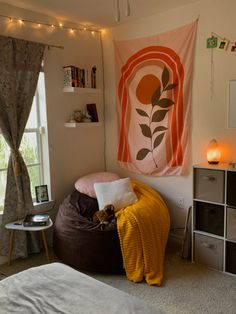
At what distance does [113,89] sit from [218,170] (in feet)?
5.95

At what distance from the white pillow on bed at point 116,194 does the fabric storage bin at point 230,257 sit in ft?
3.26

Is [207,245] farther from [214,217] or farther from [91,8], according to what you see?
[91,8]

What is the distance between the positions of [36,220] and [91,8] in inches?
87.0

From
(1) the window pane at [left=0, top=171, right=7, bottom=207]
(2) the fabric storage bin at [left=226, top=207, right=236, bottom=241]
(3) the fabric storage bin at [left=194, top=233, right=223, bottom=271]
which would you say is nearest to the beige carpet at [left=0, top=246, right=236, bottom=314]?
(3) the fabric storage bin at [left=194, top=233, right=223, bottom=271]

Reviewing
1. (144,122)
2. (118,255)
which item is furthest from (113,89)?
(118,255)

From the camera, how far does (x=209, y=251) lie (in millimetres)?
2975

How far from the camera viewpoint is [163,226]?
3039mm

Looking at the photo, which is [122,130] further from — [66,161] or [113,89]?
[66,161]

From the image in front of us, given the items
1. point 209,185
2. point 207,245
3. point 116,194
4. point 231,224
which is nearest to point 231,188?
point 209,185

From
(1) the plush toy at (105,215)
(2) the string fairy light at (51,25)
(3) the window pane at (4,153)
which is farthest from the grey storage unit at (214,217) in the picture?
(2) the string fairy light at (51,25)

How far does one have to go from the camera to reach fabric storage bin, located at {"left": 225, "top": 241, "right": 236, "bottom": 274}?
111 inches

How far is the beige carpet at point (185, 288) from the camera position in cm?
238

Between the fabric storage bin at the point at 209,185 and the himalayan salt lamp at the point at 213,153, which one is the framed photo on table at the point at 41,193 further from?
the himalayan salt lamp at the point at 213,153

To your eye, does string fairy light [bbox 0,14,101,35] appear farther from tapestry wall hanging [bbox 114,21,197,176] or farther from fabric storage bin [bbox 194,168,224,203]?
fabric storage bin [bbox 194,168,224,203]
